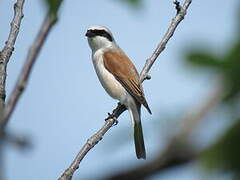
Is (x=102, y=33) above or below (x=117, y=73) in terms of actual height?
above

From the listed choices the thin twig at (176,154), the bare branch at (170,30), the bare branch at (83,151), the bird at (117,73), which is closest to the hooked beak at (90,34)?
the bird at (117,73)

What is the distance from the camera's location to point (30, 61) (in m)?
1.02

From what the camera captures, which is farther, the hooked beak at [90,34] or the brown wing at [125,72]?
the hooked beak at [90,34]

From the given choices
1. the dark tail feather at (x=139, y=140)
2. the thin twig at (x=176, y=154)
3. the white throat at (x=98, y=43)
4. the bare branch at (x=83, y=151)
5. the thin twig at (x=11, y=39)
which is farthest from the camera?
the white throat at (x=98, y=43)

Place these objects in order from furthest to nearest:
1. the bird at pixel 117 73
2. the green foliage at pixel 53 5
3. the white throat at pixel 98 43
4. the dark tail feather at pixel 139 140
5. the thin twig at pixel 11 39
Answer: the white throat at pixel 98 43
the bird at pixel 117 73
the dark tail feather at pixel 139 140
the thin twig at pixel 11 39
the green foliage at pixel 53 5

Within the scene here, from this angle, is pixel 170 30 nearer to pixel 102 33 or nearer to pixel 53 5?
pixel 102 33

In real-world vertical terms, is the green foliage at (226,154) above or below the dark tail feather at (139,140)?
below

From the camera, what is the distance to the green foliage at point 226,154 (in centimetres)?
67

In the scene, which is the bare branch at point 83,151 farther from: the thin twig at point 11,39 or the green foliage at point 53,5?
the green foliage at point 53,5

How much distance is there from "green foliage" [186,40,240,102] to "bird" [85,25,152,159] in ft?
16.3

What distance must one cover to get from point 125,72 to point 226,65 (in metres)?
6.10

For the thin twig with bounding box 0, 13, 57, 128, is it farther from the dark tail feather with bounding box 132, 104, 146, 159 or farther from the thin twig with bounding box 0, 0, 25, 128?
the dark tail feather with bounding box 132, 104, 146, 159

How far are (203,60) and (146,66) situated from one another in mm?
4682

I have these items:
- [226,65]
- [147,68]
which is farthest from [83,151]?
[226,65]
